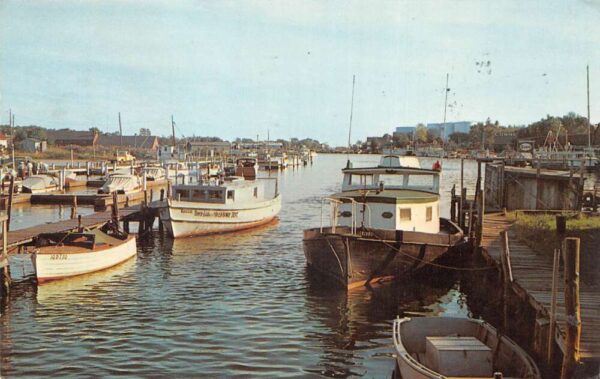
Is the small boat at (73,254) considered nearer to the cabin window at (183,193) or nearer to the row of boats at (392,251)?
the row of boats at (392,251)

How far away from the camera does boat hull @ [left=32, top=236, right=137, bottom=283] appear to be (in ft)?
72.3

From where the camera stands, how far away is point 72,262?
23.0 m

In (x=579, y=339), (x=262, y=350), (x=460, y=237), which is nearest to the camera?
(x=579, y=339)

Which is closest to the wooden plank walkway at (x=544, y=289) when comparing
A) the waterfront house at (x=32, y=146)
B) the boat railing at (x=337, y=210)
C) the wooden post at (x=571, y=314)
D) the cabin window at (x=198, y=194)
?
the wooden post at (x=571, y=314)

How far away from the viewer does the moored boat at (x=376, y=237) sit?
2138 centimetres

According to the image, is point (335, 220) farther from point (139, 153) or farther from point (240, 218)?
point (139, 153)

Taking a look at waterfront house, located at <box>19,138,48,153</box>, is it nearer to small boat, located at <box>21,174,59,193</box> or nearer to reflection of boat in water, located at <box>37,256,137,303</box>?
small boat, located at <box>21,174,59,193</box>

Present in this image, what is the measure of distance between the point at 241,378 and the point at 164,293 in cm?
852

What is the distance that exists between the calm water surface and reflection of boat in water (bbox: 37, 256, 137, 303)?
0.07 metres

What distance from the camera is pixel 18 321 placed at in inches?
716

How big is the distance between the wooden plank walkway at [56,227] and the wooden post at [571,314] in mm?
20931

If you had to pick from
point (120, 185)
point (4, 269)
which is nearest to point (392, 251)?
point (4, 269)

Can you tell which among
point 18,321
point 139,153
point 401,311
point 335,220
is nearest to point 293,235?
point 335,220

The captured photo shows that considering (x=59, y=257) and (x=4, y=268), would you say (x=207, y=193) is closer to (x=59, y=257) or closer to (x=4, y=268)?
(x=59, y=257)
